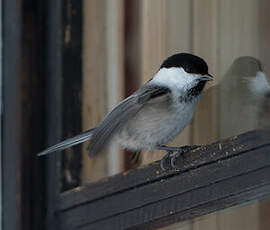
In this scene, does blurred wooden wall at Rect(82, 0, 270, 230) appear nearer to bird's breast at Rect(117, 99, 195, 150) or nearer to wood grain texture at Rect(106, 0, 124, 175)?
wood grain texture at Rect(106, 0, 124, 175)

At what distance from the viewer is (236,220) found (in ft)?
4.75

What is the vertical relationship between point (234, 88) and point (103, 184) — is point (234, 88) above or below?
above

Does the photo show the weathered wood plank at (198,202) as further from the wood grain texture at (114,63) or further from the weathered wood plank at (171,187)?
the wood grain texture at (114,63)

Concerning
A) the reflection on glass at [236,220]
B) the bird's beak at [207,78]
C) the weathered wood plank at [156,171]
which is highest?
the bird's beak at [207,78]

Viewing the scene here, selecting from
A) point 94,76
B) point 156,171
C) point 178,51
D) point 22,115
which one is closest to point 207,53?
point 178,51

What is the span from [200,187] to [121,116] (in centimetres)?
27

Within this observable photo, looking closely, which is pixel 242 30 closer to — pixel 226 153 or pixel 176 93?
pixel 176 93

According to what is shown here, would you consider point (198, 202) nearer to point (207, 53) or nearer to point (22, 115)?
point (207, 53)

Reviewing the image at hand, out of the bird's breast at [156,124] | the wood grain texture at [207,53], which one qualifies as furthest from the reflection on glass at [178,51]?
the bird's breast at [156,124]

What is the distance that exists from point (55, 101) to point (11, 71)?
148mm

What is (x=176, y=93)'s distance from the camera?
146cm

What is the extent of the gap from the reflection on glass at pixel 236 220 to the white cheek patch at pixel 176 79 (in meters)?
0.30

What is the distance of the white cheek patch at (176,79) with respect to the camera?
146 cm

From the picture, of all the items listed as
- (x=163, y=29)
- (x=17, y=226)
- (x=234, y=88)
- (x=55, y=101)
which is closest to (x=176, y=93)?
(x=234, y=88)
